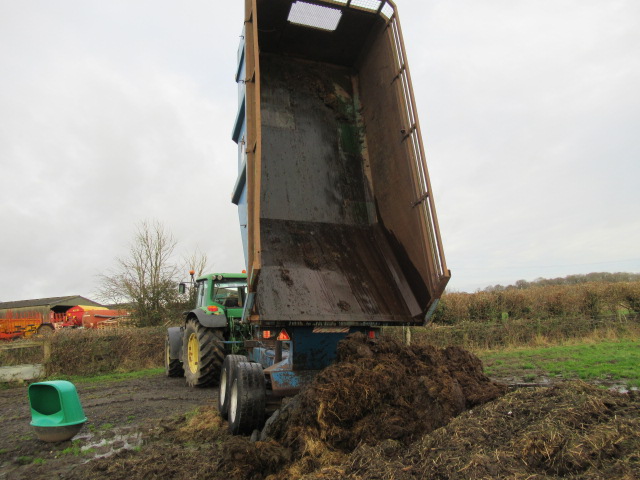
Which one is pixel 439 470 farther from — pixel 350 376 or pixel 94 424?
pixel 94 424

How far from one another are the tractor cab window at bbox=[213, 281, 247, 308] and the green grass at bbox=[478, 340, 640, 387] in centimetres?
436

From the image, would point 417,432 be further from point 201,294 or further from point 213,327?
point 201,294

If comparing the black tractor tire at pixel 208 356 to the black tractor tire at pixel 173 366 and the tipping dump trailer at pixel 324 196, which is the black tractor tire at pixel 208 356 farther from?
the black tractor tire at pixel 173 366

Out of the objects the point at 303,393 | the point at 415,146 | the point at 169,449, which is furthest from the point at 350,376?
the point at 415,146

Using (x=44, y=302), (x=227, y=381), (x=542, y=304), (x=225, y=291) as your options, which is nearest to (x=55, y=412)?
(x=227, y=381)

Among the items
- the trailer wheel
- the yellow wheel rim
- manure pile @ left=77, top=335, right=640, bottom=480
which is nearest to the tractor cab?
the yellow wheel rim

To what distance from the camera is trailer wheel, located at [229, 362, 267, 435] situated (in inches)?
147

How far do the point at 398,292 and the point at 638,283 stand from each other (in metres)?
14.0

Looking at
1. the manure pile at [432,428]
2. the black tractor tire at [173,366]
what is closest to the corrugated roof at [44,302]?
the black tractor tire at [173,366]

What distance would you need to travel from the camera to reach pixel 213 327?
6.90 m

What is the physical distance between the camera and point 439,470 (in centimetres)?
205

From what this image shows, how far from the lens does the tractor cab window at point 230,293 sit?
7762 mm

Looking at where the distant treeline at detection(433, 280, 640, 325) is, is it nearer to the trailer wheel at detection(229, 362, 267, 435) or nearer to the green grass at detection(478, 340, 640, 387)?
the green grass at detection(478, 340, 640, 387)

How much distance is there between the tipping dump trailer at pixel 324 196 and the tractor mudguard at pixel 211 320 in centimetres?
121
